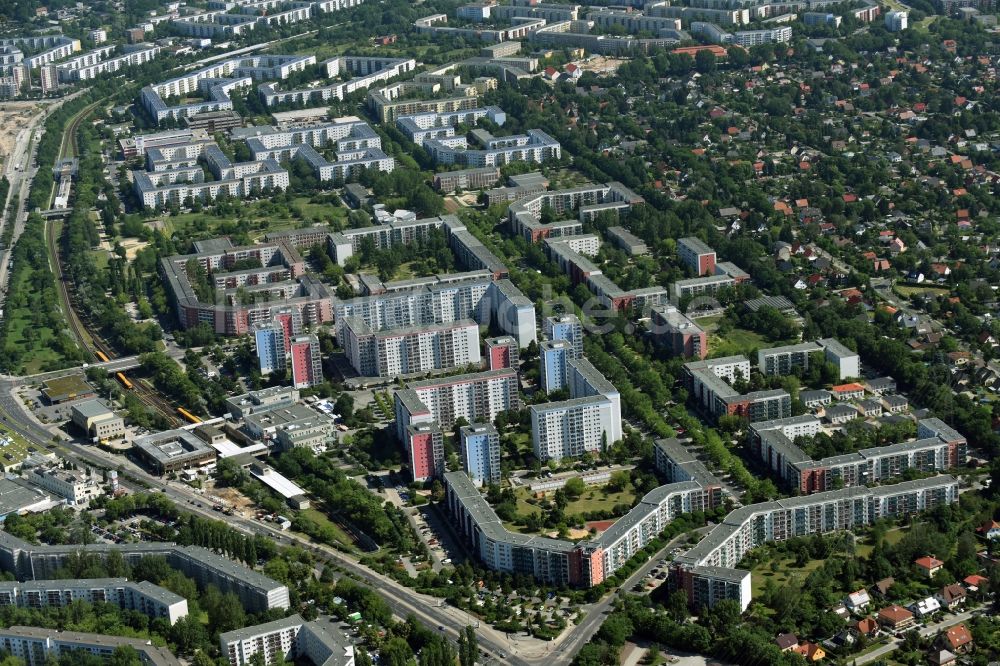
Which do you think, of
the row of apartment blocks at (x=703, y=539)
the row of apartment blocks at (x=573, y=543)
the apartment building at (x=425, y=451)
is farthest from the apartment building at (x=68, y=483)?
the row of apartment blocks at (x=573, y=543)

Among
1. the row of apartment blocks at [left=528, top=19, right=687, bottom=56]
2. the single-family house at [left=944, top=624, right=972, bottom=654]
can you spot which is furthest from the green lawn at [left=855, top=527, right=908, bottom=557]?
the row of apartment blocks at [left=528, top=19, right=687, bottom=56]

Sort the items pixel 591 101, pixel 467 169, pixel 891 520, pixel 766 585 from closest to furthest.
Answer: pixel 766 585, pixel 891 520, pixel 467 169, pixel 591 101

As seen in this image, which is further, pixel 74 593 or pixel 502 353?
pixel 502 353

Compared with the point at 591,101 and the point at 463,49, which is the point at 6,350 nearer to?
the point at 591,101

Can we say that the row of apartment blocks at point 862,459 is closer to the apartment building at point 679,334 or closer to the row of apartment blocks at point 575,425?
the row of apartment blocks at point 575,425

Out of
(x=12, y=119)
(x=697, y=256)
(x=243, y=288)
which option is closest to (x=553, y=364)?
(x=697, y=256)

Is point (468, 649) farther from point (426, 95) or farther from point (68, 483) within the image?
point (426, 95)

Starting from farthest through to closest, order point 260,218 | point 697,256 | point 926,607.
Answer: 1. point 260,218
2. point 697,256
3. point 926,607

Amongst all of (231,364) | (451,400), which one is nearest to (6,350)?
(231,364)
